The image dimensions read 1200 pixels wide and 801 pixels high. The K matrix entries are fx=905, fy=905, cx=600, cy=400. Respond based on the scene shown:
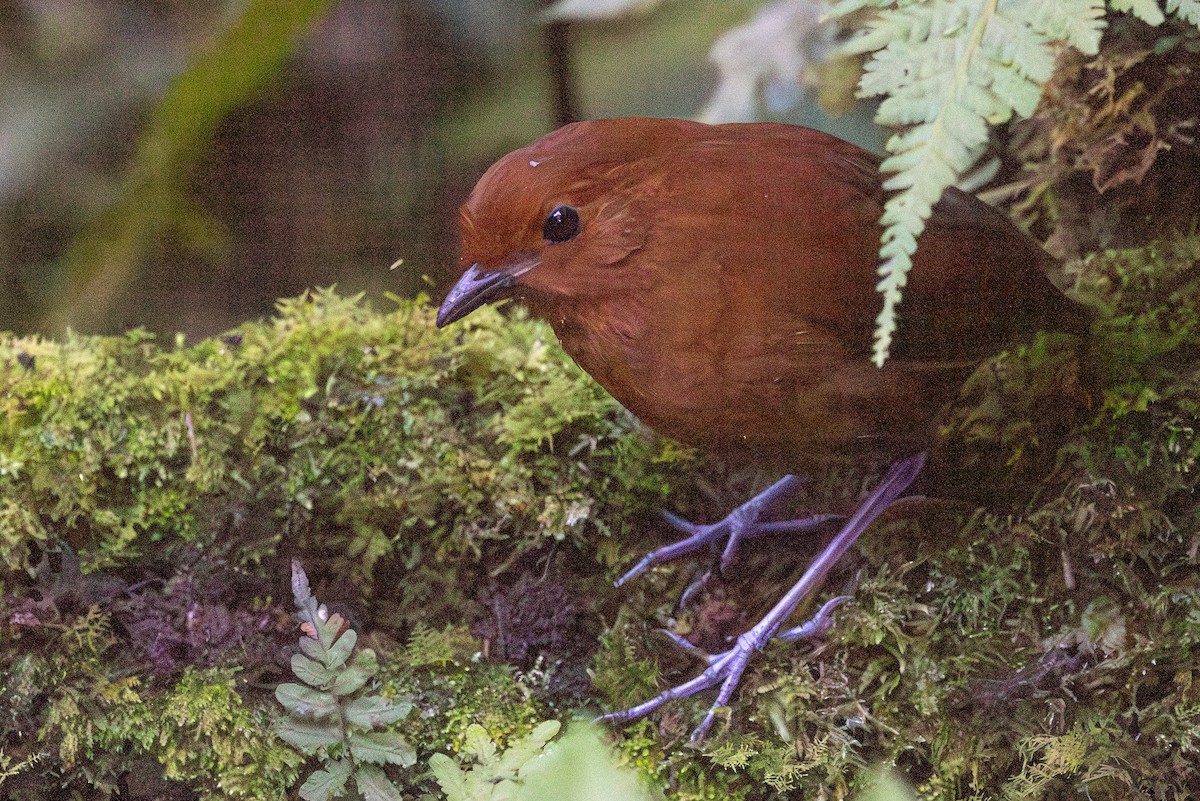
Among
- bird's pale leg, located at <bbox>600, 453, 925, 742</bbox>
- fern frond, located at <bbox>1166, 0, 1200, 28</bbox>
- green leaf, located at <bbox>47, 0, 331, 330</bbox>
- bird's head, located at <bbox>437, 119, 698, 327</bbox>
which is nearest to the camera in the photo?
fern frond, located at <bbox>1166, 0, 1200, 28</bbox>

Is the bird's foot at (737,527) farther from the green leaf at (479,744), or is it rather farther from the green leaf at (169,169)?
the green leaf at (169,169)

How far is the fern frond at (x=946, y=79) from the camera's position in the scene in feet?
2.78

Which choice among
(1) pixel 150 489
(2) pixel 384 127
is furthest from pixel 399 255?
(1) pixel 150 489

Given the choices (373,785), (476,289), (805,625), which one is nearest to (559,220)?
(476,289)

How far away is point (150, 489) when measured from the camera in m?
1.61

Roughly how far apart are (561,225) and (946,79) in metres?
0.50

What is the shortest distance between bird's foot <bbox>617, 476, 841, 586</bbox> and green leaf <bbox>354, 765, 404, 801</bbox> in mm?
446

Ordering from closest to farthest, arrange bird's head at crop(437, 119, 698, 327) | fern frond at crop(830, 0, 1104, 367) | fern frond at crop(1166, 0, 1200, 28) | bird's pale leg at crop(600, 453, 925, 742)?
fern frond at crop(830, 0, 1104, 367)
fern frond at crop(1166, 0, 1200, 28)
bird's head at crop(437, 119, 698, 327)
bird's pale leg at crop(600, 453, 925, 742)

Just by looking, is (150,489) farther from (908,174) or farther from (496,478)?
(908,174)

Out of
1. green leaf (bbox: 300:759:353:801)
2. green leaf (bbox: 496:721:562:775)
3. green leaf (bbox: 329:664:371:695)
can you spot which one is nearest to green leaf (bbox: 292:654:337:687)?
green leaf (bbox: 329:664:371:695)

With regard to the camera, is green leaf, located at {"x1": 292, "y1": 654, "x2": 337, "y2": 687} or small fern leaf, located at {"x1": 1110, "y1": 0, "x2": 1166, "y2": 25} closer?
small fern leaf, located at {"x1": 1110, "y1": 0, "x2": 1166, "y2": 25}

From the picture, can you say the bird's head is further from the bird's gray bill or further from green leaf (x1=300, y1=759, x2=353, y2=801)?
green leaf (x1=300, y1=759, x2=353, y2=801)

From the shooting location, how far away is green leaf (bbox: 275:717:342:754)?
1.24m

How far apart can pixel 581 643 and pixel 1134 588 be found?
2.52ft
